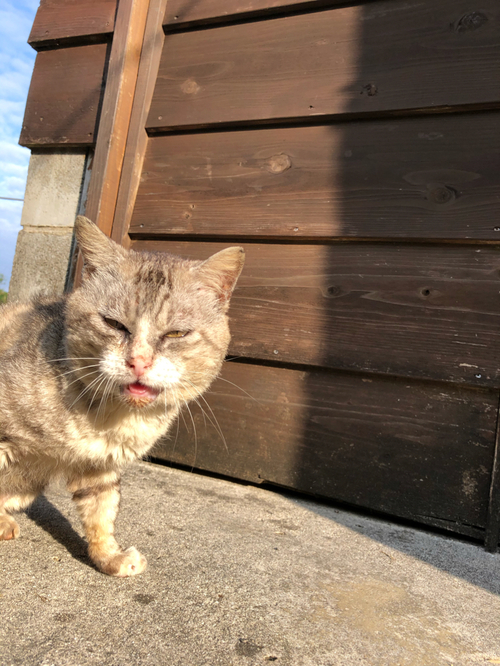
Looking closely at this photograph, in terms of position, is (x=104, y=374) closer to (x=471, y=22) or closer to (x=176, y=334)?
(x=176, y=334)

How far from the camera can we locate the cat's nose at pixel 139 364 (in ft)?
4.99

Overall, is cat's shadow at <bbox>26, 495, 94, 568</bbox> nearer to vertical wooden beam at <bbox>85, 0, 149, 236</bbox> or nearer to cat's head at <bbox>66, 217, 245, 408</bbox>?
cat's head at <bbox>66, 217, 245, 408</bbox>

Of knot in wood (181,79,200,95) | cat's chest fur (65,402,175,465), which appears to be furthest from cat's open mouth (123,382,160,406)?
knot in wood (181,79,200,95)

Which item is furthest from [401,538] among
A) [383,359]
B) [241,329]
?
[241,329]

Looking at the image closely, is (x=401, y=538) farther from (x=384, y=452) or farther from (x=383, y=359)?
(x=383, y=359)

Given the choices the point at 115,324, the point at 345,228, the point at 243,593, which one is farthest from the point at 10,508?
the point at 345,228

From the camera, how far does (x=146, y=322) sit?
1652mm

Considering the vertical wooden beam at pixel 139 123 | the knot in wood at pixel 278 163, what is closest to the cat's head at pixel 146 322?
the knot in wood at pixel 278 163

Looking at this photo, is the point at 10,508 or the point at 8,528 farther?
the point at 10,508

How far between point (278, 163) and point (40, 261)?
1.73 meters

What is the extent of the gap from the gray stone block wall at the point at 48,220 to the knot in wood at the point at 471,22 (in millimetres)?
2314

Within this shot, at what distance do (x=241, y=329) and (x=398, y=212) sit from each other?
1.03 metres

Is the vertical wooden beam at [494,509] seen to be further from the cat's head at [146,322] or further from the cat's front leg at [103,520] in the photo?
the cat's front leg at [103,520]

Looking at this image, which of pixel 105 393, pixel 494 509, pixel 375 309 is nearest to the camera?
pixel 105 393
